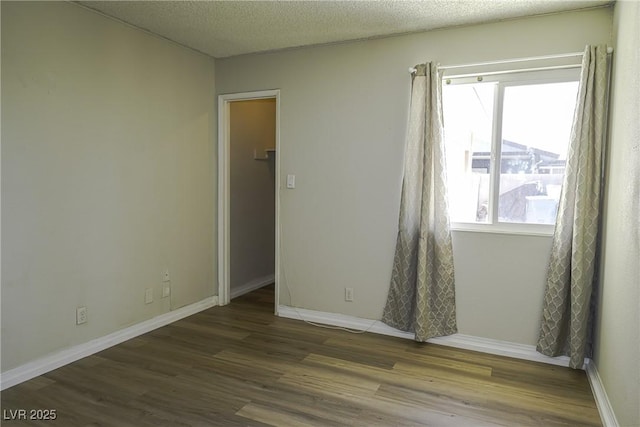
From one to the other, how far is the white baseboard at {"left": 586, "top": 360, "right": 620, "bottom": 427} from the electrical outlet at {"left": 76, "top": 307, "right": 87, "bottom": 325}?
10.5 ft

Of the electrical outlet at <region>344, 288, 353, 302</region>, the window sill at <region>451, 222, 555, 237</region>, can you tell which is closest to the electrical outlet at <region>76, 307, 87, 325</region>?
the electrical outlet at <region>344, 288, 353, 302</region>

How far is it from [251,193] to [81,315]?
2207mm

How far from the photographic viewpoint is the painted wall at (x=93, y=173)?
2.49m

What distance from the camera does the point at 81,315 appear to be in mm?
2891

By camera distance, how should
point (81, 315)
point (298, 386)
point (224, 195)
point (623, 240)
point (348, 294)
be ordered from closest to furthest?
1. point (623, 240)
2. point (298, 386)
3. point (81, 315)
4. point (348, 294)
5. point (224, 195)

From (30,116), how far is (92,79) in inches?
21.0

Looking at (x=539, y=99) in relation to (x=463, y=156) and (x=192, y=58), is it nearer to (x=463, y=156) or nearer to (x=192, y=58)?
(x=463, y=156)

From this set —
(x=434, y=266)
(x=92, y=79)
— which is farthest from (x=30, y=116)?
(x=434, y=266)

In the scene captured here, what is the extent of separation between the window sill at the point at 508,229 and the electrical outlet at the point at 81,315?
2.72 m

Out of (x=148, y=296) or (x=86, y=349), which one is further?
(x=148, y=296)

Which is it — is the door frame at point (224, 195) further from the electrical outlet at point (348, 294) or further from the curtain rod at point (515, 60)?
the curtain rod at point (515, 60)

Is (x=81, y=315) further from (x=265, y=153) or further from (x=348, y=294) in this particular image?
(x=265, y=153)

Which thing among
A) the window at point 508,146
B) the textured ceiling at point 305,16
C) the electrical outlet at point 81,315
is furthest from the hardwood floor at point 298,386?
the textured ceiling at point 305,16

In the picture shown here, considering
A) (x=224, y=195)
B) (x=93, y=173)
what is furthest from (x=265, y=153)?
(x=93, y=173)
